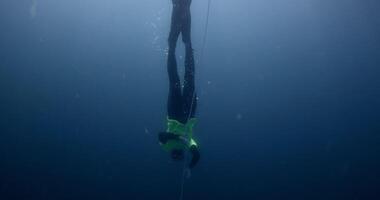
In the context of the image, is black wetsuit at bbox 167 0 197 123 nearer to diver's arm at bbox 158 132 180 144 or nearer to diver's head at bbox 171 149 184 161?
diver's arm at bbox 158 132 180 144

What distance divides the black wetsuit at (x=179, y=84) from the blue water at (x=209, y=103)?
15579mm

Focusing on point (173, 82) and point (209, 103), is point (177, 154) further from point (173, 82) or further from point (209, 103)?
point (209, 103)

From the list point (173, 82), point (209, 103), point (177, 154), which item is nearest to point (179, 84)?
point (173, 82)

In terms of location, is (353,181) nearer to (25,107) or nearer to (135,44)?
(135,44)

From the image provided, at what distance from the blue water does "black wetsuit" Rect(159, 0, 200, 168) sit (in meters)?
15.6

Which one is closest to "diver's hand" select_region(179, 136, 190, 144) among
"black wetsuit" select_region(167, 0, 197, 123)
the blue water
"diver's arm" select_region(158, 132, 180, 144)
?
"diver's arm" select_region(158, 132, 180, 144)

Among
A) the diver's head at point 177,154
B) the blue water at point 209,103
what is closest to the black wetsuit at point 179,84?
the diver's head at point 177,154

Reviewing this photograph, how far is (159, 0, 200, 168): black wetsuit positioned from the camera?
14.7 ft

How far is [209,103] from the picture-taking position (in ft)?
82.2

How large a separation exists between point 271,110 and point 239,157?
4.73 metres

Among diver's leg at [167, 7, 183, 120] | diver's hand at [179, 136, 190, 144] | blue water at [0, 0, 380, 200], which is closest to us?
Result: diver's hand at [179, 136, 190, 144]

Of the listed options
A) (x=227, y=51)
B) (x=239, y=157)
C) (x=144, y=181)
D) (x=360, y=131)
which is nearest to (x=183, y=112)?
(x=144, y=181)

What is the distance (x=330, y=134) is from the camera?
2562cm

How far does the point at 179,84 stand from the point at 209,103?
20.4m
